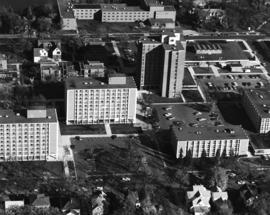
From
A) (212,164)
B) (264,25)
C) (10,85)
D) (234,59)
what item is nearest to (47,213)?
(212,164)

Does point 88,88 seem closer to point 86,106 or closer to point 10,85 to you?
point 86,106

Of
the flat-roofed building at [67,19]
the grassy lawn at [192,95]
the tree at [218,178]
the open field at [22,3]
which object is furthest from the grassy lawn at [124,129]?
the open field at [22,3]

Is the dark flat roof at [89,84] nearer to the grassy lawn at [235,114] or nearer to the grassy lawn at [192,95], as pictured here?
the grassy lawn at [192,95]

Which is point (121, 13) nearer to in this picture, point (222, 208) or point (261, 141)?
point (261, 141)

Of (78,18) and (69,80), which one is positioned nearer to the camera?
(69,80)

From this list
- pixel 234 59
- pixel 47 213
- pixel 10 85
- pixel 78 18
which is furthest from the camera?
pixel 78 18

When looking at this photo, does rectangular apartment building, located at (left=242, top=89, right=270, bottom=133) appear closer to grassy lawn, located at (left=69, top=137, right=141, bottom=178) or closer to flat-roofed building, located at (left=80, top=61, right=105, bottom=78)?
grassy lawn, located at (left=69, top=137, right=141, bottom=178)

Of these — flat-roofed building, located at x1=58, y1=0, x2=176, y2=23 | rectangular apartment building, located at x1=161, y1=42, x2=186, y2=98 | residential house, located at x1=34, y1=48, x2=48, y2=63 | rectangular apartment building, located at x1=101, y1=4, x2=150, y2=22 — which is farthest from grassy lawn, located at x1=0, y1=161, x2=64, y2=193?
rectangular apartment building, located at x1=101, y1=4, x2=150, y2=22
